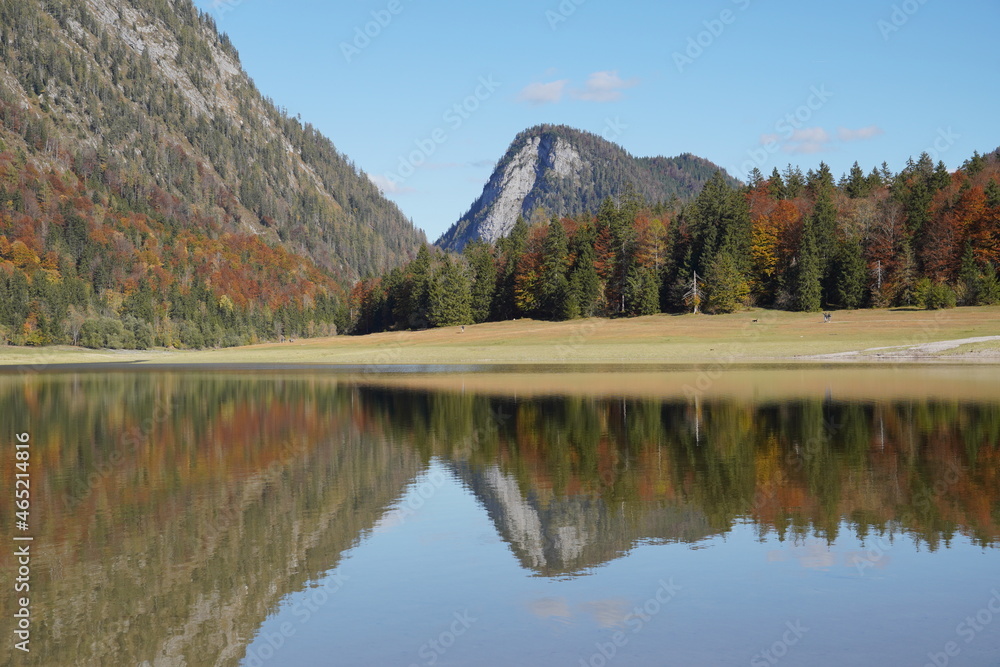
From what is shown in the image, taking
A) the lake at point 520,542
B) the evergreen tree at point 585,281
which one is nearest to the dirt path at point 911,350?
the lake at point 520,542

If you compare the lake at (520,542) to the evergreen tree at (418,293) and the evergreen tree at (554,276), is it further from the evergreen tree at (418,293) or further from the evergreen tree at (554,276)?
the evergreen tree at (418,293)

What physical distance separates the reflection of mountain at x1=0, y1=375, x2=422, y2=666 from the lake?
0.21 feet

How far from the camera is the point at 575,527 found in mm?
14906

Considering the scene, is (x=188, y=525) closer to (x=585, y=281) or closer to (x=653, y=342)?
(x=653, y=342)

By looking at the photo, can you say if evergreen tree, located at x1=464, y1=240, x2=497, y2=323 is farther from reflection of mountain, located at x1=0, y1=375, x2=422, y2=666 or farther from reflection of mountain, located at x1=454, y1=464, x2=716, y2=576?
reflection of mountain, located at x1=454, y1=464, x2=716, y2=576

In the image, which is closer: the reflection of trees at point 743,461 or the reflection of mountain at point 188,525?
the reflection of mountain at point 188,525

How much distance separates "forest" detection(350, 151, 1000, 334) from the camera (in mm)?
105125

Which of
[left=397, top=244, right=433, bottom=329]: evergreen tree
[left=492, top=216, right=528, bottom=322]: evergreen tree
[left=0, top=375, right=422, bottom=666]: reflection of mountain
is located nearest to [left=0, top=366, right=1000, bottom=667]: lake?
[left=0, top=375, right=422, bottom=666]: reflection of mountain

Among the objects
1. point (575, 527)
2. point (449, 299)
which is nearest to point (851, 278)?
point (449, 299)

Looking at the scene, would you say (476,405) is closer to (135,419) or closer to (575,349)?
(135,419)

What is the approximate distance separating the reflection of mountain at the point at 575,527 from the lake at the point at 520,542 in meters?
0.07

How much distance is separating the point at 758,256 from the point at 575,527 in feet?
370

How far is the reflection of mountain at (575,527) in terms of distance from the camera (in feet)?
43.4

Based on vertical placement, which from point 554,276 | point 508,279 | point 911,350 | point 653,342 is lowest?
point 911,350
